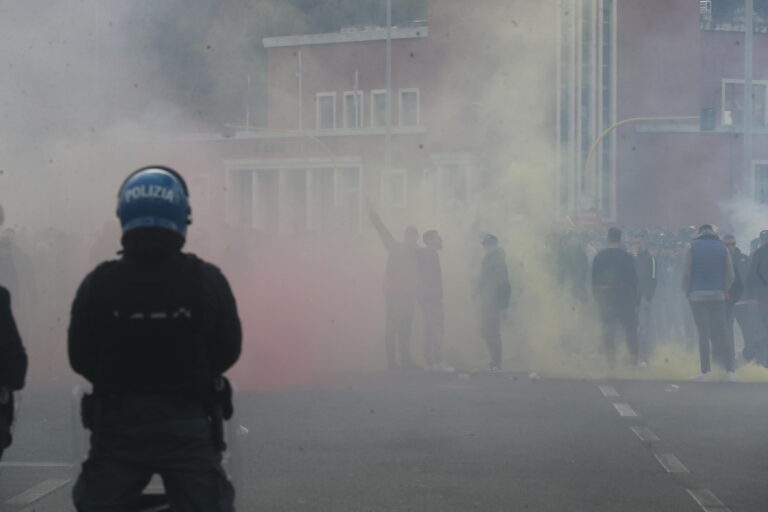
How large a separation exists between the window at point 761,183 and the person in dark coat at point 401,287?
2625cm

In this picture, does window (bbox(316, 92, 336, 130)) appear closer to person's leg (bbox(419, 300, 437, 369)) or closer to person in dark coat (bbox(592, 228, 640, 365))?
person's leg (bbox(419, 300, 437, 369))

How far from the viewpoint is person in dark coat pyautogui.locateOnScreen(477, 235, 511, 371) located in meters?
15.0

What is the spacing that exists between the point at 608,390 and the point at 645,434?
3178 millimetres

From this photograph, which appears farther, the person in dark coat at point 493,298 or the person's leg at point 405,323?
the person's leg at point 405,323

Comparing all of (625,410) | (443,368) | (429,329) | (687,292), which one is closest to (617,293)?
(687,292)

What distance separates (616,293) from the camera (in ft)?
47.1

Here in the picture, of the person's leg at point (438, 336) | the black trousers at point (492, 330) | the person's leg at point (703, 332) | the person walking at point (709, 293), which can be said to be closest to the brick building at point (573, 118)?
the person's leg at point (438, 336)

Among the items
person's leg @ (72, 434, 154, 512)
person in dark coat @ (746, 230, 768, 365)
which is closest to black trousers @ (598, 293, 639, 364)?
person in dark coat @ (746, 230, 768, 365)

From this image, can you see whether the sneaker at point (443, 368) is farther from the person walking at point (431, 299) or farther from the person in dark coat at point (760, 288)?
the person in dark coat at point (760, 288)

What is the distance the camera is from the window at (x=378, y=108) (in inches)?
1612

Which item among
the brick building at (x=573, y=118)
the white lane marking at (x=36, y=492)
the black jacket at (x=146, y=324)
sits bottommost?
the white lane marking at (x=36, y=492)

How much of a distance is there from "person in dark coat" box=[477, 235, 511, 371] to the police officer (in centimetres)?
1153

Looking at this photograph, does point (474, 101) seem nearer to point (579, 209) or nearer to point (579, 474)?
point (579, 209)

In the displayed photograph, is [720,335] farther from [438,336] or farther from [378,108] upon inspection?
[378,108]
